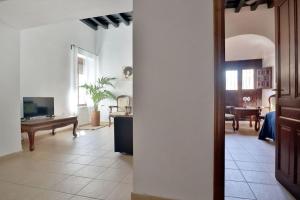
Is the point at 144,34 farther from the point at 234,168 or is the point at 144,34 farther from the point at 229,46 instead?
the point at 229,46

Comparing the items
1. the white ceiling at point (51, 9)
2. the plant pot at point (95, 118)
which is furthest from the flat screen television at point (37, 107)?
the plant pot at point (95, 118)

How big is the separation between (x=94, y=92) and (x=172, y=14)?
16.0ft

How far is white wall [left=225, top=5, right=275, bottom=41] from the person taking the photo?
5051mm

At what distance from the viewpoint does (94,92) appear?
5.94 m

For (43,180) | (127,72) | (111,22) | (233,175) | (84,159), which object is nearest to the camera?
(43,180)

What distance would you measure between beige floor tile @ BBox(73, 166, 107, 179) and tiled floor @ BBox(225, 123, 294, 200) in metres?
1.52

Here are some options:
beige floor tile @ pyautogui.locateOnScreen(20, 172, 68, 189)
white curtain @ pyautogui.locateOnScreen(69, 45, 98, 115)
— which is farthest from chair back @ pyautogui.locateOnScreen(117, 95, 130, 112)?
beige floor tile @ pyautogui.locateOnScreen(20, 172, 68, 189)

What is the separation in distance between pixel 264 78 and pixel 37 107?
7118mm

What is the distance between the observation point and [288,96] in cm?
185

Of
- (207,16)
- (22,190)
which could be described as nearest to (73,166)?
(22,190)

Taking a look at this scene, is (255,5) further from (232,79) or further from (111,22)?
(111,22)

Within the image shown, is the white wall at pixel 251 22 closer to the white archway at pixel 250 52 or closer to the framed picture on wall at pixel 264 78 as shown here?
the white archway at pixel 250 52

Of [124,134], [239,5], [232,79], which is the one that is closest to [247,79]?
[232,79]

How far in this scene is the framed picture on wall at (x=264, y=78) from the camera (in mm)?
6286
